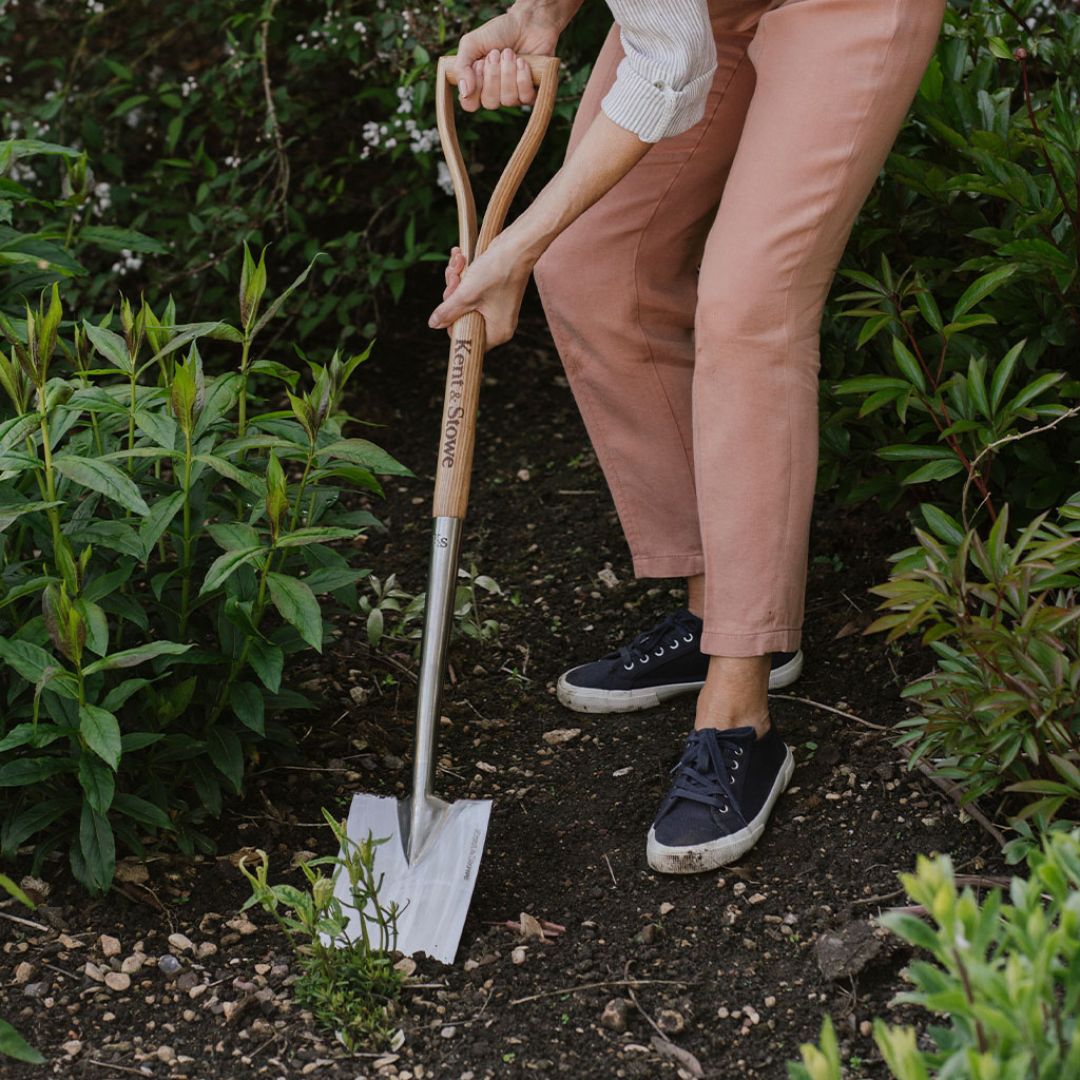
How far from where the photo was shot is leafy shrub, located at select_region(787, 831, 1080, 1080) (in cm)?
124

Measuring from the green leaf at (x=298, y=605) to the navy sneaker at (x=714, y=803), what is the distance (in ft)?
2.15

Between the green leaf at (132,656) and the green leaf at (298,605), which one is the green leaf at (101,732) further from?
the green leaf at (298,605)

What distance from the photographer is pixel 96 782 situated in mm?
2125

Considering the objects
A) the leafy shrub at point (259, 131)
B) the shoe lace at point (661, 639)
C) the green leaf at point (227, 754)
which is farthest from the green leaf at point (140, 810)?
the leafy shrub at point (259, 131)

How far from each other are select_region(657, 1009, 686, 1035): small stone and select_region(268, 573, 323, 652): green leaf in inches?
27.8

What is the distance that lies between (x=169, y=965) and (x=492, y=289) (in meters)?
1.14

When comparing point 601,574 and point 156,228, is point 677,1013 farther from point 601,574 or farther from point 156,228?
point 156,228

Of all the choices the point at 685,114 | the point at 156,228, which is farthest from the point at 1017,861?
the point at 156,228

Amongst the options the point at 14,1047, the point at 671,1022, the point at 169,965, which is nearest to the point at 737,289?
the point at 671,1022

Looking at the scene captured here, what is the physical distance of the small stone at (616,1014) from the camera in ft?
6.63

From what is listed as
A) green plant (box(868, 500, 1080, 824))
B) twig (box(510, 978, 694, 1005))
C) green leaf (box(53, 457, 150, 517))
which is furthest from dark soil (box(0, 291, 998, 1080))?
green leaf (box(53, 457, 150, 517))

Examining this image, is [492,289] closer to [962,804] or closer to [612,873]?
[612,873]

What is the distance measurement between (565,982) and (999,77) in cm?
203

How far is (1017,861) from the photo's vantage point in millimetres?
2053
